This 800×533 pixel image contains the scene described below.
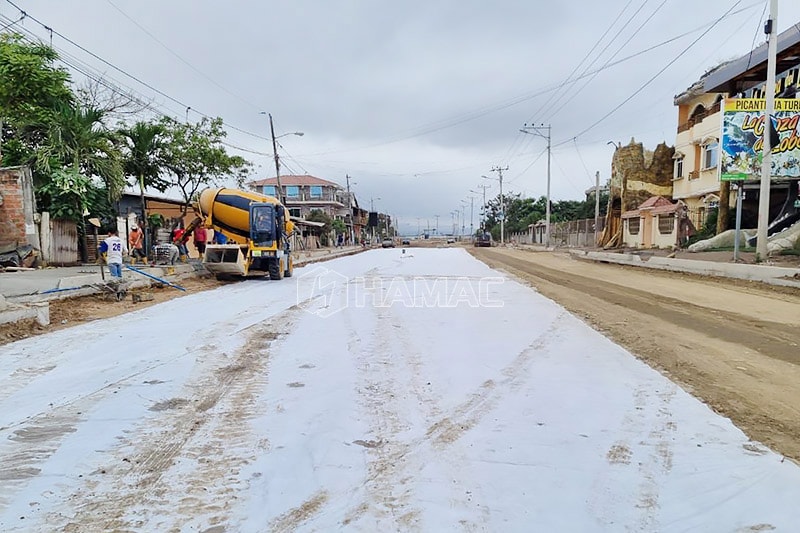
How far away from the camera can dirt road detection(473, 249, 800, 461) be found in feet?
15.3

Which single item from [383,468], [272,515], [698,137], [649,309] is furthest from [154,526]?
[698,137]

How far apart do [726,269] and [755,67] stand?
488 inches

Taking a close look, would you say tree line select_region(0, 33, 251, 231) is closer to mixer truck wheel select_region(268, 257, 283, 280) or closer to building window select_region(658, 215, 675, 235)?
mixer truck wheel select_region(268, 257, 283, 280)

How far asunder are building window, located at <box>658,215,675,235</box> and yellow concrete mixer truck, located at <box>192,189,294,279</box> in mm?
23876

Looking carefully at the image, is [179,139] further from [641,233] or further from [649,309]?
[641,233]

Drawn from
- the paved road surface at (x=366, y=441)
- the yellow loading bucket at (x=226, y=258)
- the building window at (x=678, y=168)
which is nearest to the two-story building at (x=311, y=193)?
the building window at (x=678, y=168)

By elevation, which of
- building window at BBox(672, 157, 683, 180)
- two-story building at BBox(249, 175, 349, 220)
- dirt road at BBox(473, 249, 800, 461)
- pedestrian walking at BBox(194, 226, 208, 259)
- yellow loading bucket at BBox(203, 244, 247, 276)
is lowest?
dirt road at BBox(473, 249, 800, 461)

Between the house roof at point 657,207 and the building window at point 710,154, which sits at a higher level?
the building window at point 710,154

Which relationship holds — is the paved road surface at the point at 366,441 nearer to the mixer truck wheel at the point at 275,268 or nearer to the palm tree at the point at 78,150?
the mixer truck wheel at the point at 275,268

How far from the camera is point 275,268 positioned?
17.2 m

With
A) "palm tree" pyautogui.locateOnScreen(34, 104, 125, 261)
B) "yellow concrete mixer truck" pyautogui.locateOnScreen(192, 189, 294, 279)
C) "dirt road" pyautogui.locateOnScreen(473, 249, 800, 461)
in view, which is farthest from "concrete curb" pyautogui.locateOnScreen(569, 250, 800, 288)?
"palm tree" pyautogui.locateOnScreen(34, 104, 125, 261)

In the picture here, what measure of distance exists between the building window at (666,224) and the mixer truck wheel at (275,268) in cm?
2423

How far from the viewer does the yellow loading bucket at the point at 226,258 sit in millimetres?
16125

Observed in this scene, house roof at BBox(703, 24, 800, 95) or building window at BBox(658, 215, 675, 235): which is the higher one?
house roof at BBox(703, 24, 800, 95)
